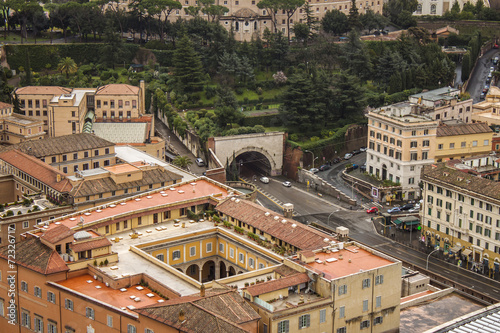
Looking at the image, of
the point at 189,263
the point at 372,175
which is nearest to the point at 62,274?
the point at 189,263

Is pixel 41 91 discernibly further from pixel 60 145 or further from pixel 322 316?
pixel 322 316

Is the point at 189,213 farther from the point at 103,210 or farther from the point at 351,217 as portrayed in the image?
the point at 351,217

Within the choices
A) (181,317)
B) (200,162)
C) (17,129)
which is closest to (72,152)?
(17,129)

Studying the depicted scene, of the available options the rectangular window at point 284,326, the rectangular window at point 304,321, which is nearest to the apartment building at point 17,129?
the rectangular window at point 304,321

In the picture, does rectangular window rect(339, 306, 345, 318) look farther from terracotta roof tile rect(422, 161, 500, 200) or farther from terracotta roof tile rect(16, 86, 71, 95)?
terracotta roof tile rect(16, 86, 71, 95)

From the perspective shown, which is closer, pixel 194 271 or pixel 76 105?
pixel 194 271

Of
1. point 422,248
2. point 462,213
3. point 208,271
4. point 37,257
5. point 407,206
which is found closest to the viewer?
point 37,257

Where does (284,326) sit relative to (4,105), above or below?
below
